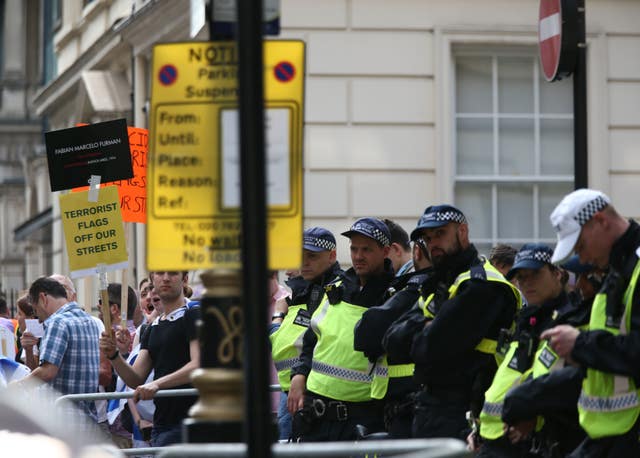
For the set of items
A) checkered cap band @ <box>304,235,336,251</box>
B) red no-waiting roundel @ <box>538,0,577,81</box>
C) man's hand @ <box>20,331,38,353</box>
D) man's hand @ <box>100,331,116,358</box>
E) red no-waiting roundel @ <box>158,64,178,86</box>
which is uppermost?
red no-waiting roundel @ <box>538,0,577,81</box>

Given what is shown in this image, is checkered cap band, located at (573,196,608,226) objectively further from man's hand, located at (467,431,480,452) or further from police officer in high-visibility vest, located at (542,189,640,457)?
man's hand, located at (467,431,480,452)

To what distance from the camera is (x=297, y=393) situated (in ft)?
32.8

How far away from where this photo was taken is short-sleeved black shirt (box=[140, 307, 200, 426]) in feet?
35.6

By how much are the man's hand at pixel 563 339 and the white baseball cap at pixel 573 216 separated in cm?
35

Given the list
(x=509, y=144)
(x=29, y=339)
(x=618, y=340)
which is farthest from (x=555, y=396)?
(x=509, y=144)

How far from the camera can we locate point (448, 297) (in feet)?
27.9

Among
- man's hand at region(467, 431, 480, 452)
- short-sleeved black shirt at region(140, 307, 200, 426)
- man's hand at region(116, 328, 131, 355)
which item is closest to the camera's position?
man's hand at region(467, 431, 480, 452)

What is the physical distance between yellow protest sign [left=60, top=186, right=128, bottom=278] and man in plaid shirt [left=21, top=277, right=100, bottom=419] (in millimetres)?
492

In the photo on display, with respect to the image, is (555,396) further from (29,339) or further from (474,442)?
(29,339)

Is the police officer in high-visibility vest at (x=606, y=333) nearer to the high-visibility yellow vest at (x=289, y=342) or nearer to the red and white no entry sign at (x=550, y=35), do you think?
the red and white no entry sign at (x=550, y=35)

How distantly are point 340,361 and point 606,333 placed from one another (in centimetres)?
296

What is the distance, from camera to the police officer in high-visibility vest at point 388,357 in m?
9.20

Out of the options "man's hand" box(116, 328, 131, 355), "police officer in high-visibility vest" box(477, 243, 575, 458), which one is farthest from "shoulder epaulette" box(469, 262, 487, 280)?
"man's hand" box(116, 328, 131, 355)

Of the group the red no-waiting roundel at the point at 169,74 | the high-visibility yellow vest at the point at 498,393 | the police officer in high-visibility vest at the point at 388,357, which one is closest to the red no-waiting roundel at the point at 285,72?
the red no-waiting roundel at the point at 169,74
